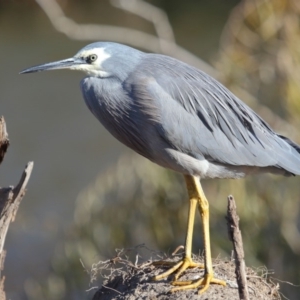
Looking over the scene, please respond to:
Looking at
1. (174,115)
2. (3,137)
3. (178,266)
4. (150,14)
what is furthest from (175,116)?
(150,14)

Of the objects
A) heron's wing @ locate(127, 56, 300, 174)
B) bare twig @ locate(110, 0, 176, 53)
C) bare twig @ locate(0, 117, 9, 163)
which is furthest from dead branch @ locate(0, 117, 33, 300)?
bare twig @ locate(110, 0, 176, 53)

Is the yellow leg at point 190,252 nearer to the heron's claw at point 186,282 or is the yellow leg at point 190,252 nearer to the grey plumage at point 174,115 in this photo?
the heron's claw at point 186,282

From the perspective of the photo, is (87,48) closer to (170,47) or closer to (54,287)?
(170,47)

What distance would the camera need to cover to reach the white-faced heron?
12.7ft

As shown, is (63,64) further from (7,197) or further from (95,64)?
(7,197)

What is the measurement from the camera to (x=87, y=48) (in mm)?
3859

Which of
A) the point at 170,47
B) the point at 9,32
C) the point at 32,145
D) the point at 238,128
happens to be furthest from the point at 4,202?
the point at 9,32

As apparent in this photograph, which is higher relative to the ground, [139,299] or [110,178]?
[110,178]

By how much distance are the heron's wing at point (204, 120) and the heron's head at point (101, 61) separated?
87 mm

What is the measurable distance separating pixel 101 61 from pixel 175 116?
44 cm

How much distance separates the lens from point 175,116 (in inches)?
154

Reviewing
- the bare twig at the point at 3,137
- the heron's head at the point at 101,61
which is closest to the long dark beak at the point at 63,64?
the heron's head at the point at 101,61

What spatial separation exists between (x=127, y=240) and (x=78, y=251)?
47cm

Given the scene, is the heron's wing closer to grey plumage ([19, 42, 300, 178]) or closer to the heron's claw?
grey plumage ([19, 42, 300, 178])
